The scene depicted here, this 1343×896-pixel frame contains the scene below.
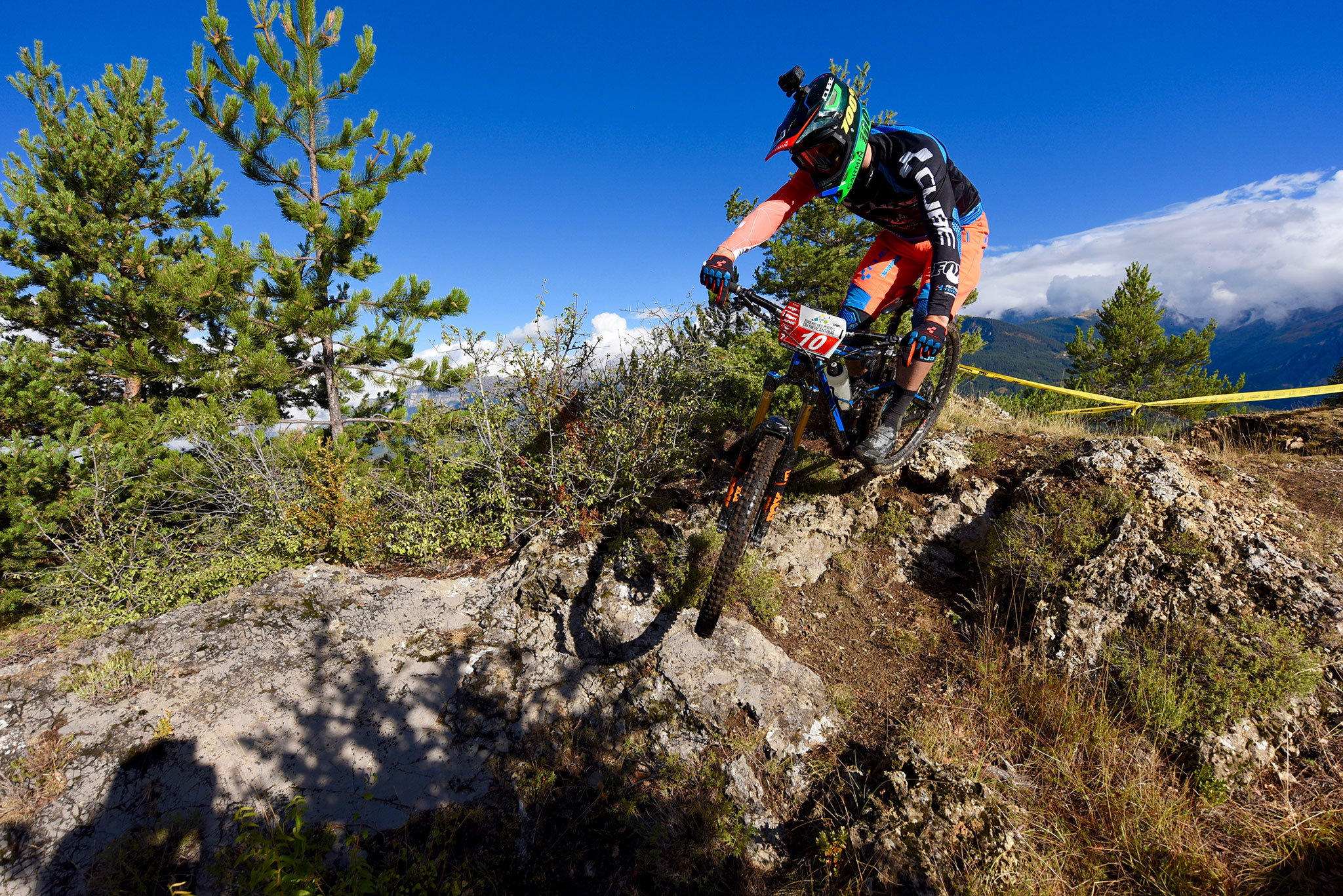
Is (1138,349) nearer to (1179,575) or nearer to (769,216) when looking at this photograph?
(1179,575)

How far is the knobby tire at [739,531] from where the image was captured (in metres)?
2.95

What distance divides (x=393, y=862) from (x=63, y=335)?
14.1m

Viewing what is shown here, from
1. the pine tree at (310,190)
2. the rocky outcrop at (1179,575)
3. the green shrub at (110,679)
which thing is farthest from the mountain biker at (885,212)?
the pine tree at (310,190)

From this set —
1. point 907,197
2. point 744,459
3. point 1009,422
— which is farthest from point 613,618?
point 1009,422

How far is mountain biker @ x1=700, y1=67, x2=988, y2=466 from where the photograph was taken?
2.72 metres

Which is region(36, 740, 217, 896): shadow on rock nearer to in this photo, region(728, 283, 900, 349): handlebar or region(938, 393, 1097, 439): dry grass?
region(728, 283, 900, 349): handlebar

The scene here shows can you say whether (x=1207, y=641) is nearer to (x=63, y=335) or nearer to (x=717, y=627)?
(x=717, y=627)

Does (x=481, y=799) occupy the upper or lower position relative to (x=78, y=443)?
lower

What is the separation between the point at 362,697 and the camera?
2.94 metres

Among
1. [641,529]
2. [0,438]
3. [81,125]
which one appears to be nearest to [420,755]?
[641,529]

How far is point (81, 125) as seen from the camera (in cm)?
957

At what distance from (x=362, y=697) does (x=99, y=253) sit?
1248cm

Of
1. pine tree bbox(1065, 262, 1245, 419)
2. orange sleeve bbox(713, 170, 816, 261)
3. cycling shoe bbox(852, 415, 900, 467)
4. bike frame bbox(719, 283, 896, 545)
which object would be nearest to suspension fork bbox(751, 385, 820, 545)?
bike frame bbox(719, 283, 896, 545)

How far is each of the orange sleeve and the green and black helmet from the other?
206mm
